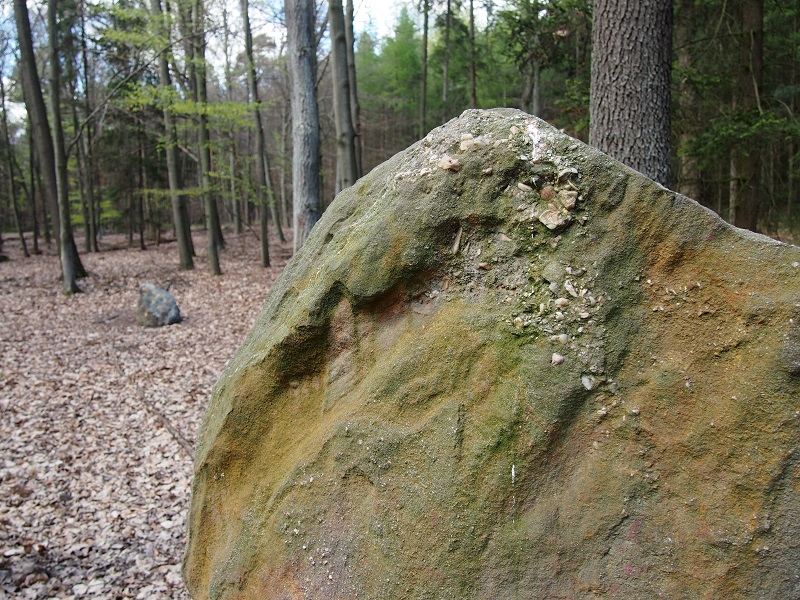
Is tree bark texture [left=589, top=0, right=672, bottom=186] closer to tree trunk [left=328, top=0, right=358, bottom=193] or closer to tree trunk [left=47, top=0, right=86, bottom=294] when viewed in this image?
tree trunk [left=328, top=0, right=358, bottom=193]

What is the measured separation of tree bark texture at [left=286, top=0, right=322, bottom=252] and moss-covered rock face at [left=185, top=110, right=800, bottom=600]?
657 centimetres

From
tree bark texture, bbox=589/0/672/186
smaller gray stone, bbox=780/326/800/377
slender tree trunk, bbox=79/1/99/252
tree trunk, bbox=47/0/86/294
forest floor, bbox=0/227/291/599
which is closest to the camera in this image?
smaller gray stone, bbox=780/326/800/377

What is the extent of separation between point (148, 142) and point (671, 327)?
21226 mm

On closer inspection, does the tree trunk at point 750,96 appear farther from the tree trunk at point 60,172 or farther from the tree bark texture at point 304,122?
the tree trunk at point 60,172

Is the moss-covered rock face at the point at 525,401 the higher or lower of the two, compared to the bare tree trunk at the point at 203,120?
lower

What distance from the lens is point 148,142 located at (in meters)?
20.0

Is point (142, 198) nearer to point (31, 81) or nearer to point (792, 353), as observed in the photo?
point (31, 81)

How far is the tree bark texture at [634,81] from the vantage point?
478 cm

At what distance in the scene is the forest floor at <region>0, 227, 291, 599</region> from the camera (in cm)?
403

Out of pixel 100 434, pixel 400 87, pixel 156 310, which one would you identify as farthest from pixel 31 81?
pixel 400 87

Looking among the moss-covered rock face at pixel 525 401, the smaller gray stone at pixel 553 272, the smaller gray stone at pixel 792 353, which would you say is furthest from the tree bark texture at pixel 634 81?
the smaller gray stone at pixel 792 353

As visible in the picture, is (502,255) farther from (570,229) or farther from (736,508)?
(736,508)

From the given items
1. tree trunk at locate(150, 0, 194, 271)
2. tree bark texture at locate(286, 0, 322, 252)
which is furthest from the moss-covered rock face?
tree trunk at locate(150, 0, 194, 271)

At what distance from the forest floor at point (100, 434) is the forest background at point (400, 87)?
4740mm
